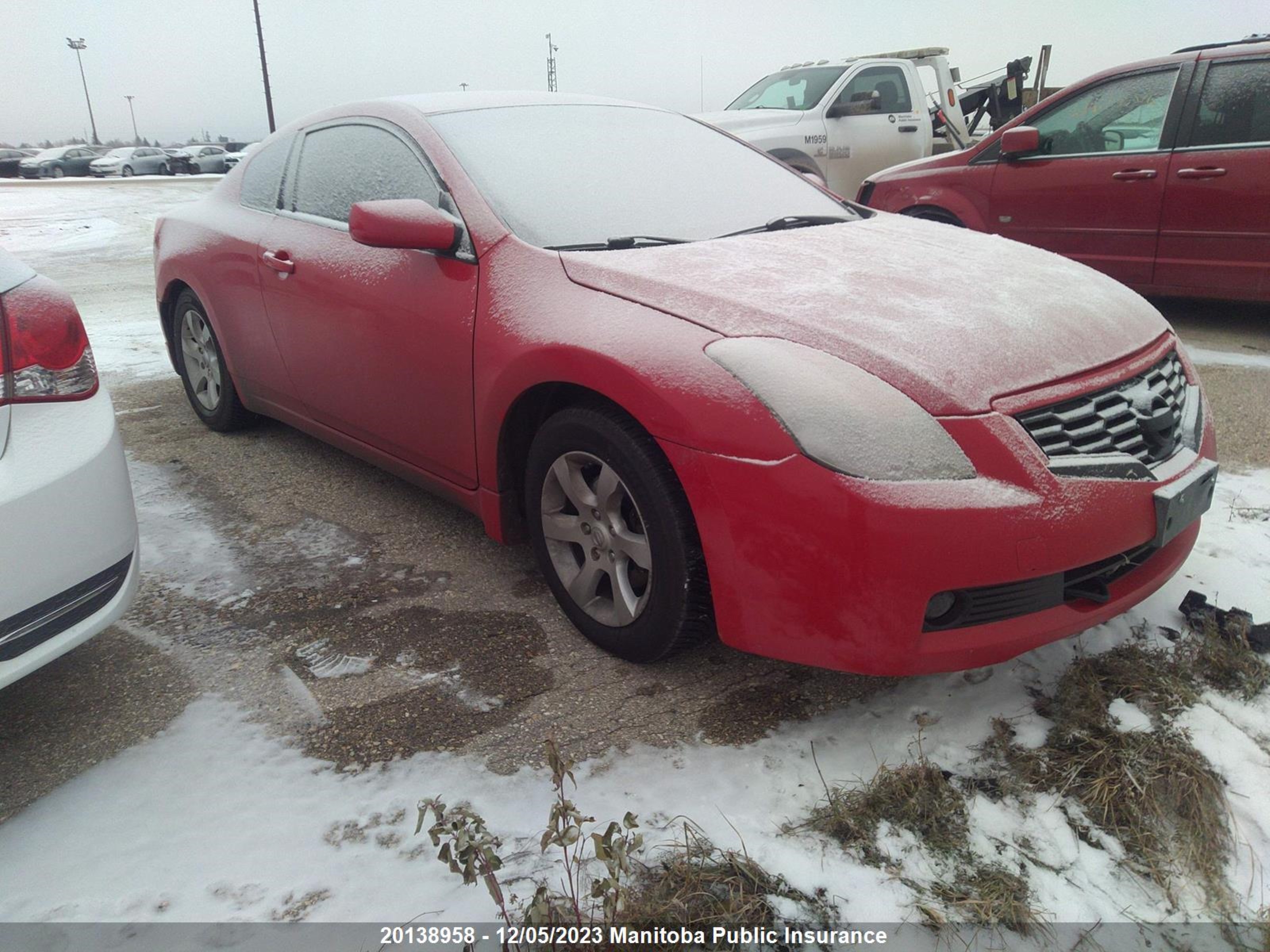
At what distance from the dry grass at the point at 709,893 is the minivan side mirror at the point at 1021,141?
550 cm

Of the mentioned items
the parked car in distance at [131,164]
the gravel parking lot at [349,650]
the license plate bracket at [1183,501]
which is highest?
the license plate bracket at [1183,501]

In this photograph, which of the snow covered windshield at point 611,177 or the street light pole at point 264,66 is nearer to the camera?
the snow covered windshield at point 611,177

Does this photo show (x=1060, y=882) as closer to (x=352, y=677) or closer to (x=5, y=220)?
(x=352, y=677)

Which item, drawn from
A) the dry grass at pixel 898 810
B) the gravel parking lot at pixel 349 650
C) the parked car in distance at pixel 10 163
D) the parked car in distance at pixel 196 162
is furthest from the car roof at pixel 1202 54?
the parked car in distance at pixel 10 163

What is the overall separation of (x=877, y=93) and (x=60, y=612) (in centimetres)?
954

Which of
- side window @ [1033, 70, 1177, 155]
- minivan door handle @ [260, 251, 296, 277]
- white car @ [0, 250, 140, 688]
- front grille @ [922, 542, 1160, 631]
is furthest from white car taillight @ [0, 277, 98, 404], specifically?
side window @ [1033, 70, 1177, 155]

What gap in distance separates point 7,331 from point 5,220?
16.3m

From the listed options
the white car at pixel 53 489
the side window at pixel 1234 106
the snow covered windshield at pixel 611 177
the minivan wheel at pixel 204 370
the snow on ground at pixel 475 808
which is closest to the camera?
the snow on ground at pixel 475 808

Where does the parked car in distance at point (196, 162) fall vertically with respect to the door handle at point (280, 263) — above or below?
below

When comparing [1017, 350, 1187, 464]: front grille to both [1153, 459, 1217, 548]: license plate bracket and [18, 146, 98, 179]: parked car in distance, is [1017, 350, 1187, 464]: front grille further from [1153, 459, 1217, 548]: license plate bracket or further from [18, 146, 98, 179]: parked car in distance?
[18, 146, 98, 179]: parked car in distance

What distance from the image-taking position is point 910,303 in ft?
7.66

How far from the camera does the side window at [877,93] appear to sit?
9.61 meters

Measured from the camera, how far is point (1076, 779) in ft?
6.58

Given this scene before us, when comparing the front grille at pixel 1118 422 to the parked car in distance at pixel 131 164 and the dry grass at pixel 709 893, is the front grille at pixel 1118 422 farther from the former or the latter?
the parked car in distance at pixel 131 164
